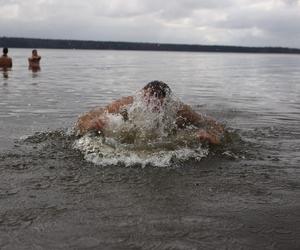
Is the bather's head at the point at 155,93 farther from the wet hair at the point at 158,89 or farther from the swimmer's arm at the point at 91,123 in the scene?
the swimmer's arm at the point at 91,123

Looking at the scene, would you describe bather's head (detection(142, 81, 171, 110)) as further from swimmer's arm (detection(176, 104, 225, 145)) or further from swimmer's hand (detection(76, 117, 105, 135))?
swimmer's hand (detection(76, 117, 105, 135))

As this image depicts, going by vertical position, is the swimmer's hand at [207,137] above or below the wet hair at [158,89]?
below

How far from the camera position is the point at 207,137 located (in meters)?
9.05

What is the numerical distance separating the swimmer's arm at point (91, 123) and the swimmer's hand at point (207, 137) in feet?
5.82

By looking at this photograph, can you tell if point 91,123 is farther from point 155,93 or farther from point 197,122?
point 197,122

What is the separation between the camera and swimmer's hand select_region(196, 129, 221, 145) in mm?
9016

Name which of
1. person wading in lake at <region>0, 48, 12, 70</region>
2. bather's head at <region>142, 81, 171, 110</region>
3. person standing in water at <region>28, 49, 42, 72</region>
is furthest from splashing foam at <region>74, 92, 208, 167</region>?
person standing in water at <region>28, 49, 42, 72</region>

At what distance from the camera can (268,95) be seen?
22.7 metres

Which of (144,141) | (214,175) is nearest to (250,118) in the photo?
(144,141)

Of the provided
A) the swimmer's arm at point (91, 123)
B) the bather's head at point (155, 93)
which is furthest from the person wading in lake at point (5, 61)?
the bather's head at point (155, 93)

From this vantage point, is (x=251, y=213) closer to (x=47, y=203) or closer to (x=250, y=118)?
(x=47, y=203)

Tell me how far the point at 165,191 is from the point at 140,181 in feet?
1.71

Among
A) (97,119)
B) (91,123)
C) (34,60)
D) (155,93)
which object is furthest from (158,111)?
(34,60)

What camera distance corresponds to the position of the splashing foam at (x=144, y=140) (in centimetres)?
818
